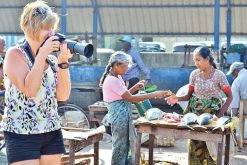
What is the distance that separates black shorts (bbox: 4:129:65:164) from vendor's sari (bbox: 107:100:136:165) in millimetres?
2532

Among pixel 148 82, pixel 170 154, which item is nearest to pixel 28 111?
pixel 170 154

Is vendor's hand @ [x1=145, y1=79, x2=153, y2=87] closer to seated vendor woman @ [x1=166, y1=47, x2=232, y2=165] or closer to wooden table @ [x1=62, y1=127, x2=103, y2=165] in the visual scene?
seated vendor woman @ [x1=166, y1=47, x2=232, y2=165]

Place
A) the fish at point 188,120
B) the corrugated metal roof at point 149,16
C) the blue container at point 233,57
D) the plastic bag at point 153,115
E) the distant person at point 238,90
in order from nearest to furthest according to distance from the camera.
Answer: the fish at point 188,120 → the plastic bag at point 153,115 → the distant person at point 238,90 → the blue container at point 233,57 → the corrugated metal roof at point 149,16

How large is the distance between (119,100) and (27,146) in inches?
105

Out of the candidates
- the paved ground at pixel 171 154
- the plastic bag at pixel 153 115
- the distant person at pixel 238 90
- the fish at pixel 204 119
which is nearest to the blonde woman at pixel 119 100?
the plastic bag at pixel 153 115

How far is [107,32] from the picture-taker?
45.4ft

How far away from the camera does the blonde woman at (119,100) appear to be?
5.67 meters

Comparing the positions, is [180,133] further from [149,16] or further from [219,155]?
[149,16]

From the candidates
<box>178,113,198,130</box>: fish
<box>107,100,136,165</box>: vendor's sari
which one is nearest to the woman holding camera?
<box>178,113,198,130</box>: fish

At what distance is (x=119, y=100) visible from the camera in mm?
5777

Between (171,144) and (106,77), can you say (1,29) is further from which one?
(106,77)

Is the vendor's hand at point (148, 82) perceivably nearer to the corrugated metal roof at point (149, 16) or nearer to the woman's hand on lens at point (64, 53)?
the corrugated metal roof at point (149, 16)

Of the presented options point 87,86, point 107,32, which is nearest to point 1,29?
point 107,32

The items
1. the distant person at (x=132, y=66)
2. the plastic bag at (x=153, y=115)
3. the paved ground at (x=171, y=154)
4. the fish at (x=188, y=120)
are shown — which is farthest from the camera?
the distant person at (x=132, y=66)
